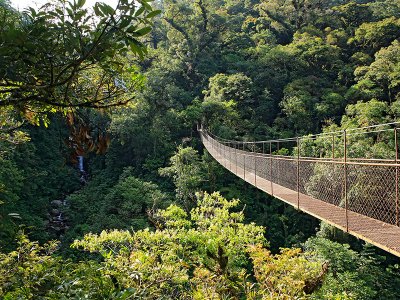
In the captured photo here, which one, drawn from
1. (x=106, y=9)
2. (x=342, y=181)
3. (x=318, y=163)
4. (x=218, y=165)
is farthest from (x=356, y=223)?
(x=218, y=165)

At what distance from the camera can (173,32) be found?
1672 centimetres

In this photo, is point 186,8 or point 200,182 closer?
point 200,182

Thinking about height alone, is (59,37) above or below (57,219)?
above

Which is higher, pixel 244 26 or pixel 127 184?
pixel 244 26

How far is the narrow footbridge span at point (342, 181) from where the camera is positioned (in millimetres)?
2096

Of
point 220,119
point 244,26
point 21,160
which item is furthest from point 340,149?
point 244,26

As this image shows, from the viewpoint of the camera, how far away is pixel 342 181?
3709mm

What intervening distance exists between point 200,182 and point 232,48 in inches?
365

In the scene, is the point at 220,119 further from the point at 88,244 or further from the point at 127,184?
the point at 88,244

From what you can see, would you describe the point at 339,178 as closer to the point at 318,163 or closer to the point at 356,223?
the point at 356,223

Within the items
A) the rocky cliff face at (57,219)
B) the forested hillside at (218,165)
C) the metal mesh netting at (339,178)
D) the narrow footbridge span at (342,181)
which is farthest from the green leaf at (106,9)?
the rocky cliff face at (57,219)

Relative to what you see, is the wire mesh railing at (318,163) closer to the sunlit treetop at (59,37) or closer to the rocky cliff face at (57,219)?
the sunlit treetop at (59,37)

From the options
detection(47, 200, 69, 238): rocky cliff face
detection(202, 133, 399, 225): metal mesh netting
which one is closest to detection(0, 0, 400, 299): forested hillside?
detection(47, 200, 69, 238): rocky cliff face

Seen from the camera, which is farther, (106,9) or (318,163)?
(318,163)
